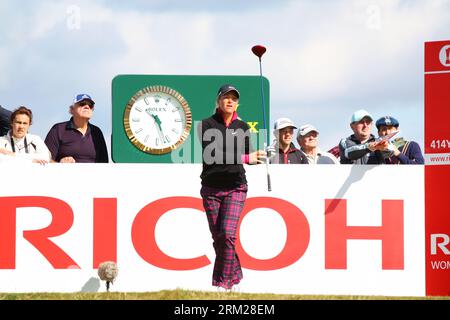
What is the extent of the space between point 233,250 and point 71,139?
226 centimetres

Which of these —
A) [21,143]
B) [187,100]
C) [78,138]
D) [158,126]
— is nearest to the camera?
[21,143]

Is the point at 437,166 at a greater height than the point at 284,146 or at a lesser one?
lesser

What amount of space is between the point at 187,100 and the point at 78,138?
171 cm

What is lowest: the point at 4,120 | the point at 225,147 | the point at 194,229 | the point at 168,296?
the point at 168,296

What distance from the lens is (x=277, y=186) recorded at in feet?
29.7

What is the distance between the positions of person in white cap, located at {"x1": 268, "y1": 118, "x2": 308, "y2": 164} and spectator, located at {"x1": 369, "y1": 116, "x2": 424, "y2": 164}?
853 mm

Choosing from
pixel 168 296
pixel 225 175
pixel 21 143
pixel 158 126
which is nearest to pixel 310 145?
pixel 225 175

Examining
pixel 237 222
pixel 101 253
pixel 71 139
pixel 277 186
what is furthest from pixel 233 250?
pixel 71 139

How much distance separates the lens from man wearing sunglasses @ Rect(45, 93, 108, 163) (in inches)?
365

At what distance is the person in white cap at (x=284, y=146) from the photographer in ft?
29.8

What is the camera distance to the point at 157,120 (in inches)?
415

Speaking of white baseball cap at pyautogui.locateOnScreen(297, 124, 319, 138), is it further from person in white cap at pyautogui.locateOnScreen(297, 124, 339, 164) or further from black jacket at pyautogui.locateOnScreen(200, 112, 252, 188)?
black jacket at pyautogui.locateOnScreen(200, 112, 252, 188)

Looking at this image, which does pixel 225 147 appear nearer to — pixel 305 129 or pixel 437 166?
pixel 305 129

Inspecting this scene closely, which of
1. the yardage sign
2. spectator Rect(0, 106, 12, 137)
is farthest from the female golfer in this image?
spectator Rect(0, 106, 12, 137)
